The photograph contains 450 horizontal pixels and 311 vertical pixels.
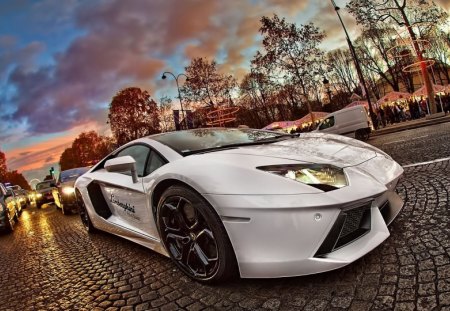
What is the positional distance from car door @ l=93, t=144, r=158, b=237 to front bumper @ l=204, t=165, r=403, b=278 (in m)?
1.01

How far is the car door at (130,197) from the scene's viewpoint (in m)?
2.99

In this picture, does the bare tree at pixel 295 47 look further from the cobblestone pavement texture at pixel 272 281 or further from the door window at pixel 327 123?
the cobblestone pavement texture at pixel 272 281

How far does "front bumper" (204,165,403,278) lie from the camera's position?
199cm

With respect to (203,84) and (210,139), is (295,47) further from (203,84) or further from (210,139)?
(210,139)

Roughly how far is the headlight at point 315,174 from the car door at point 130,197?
1248mm

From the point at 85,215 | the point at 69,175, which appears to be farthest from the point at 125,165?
the point at 69,175

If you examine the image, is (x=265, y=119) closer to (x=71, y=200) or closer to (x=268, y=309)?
(x=71, y=200)

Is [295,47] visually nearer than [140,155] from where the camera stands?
No

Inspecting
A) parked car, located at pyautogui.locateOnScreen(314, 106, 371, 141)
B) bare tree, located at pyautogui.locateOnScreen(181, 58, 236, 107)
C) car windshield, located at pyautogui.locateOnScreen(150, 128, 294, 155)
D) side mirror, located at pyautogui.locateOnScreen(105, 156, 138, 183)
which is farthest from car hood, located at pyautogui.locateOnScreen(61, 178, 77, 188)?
bare tree, located at pyautogui.locateOnScreen(181, 58, 236, 107)

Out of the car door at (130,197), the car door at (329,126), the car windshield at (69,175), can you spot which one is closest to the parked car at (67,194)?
the car windshield at (69,175)

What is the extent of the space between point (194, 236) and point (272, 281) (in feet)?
2.02

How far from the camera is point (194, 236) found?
2.48 metres

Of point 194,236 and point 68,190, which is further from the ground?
point 68,190

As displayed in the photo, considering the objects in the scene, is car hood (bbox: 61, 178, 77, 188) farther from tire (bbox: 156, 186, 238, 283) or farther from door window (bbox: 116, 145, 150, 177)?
tire (bbox: 156, 186, 238, 283)
